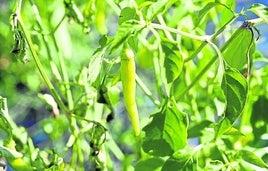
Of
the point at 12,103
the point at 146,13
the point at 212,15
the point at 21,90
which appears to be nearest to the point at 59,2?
the point at 212,15

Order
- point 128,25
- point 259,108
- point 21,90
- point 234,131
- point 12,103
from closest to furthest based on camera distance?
point 128,25, point 234,131, point 259,108, point 12,103, point 21,90

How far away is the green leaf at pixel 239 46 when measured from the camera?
0.51 m

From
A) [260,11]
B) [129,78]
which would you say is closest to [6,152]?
[129,78]

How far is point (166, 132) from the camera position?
0.54 metres

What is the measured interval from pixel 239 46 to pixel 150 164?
0.41ft

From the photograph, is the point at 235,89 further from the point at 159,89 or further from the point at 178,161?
the point at 159,89

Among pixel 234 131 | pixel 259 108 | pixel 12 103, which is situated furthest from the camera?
pixel 12 103

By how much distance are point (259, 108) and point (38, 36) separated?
0.24 meters

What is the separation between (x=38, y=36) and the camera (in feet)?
2.47

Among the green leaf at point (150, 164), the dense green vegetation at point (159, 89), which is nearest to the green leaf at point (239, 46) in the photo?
the dense green vegetation at point (159, 89)

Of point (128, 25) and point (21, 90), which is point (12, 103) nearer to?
point (21, 90)

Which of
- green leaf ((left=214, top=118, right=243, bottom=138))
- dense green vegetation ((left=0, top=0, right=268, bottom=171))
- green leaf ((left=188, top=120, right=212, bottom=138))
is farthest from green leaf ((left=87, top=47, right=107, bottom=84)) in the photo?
green leaf ((left=188, top=120, right=212, bottom=138))

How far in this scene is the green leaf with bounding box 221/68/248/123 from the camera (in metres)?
0.48

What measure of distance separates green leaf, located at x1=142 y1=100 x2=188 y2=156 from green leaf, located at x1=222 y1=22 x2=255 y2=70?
0.06 meters
